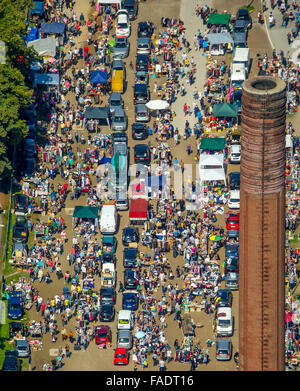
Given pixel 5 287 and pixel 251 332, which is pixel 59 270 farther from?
pixel 251 332

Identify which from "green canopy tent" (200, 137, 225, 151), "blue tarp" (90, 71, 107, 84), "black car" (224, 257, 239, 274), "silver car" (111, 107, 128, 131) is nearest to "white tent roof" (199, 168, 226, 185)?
"green canopy tent" (200, 137, 225, 151)

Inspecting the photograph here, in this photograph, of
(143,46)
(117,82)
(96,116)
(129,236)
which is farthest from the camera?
(143,46)

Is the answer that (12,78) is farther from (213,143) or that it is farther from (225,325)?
(225,325)

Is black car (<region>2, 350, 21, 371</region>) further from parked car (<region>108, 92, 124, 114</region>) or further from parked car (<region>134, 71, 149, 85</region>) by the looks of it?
parked car (<region>134, 71, 149, 85</region>)

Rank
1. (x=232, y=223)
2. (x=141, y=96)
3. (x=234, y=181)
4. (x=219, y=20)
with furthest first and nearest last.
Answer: (x=219, y=20) < (x=141, y=96) < (x=234, y=181) < (x=232, y=223)

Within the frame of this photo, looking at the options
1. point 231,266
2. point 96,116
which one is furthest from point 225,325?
point 96,116

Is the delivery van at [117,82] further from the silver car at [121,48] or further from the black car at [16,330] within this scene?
the black car at [16,330]
